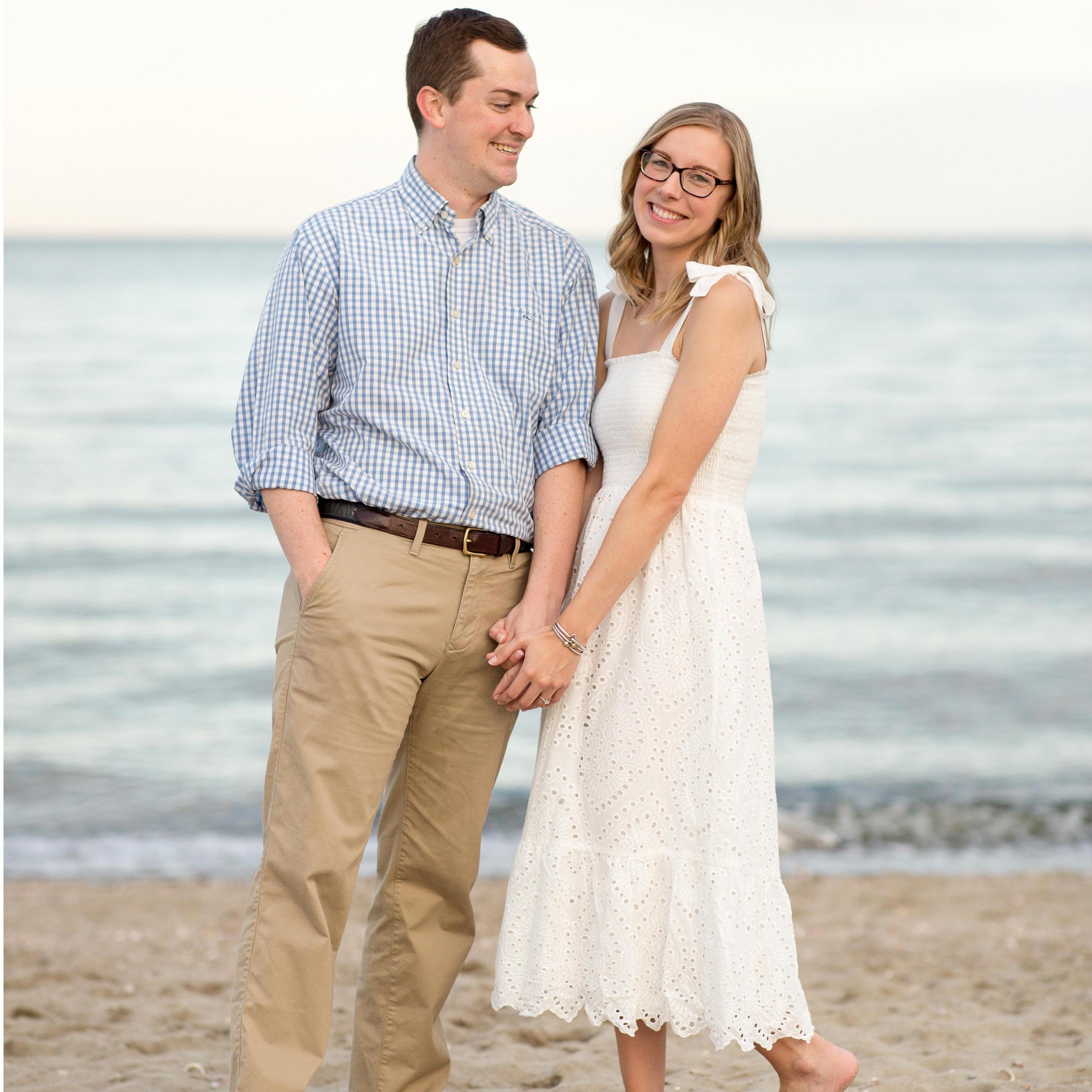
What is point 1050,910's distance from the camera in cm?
445

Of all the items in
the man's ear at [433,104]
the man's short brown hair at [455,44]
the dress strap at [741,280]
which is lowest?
the dress strap at [741,280]

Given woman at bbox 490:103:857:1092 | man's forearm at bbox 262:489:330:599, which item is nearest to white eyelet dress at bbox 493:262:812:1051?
woman at bbox 490:103:857:1092

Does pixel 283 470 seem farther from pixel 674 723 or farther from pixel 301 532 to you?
pixel 674 723

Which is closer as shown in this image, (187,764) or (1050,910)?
(1050,910)

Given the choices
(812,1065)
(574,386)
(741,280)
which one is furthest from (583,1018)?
(741,280)

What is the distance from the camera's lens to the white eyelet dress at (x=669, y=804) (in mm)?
2201

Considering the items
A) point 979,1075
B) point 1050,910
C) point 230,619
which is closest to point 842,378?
point 230,619

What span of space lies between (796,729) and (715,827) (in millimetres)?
4969

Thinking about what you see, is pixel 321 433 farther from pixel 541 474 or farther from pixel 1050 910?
pixel 1050 910

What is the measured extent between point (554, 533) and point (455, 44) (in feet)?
3.12

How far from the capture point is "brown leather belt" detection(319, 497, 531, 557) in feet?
7.34

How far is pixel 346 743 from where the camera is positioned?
7.20ft

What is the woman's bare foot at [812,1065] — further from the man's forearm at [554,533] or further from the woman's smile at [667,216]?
the woman's smile at [667,216]

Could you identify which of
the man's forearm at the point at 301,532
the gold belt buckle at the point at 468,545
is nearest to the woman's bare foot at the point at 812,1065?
the gold belt buckle at the point at 468,545
